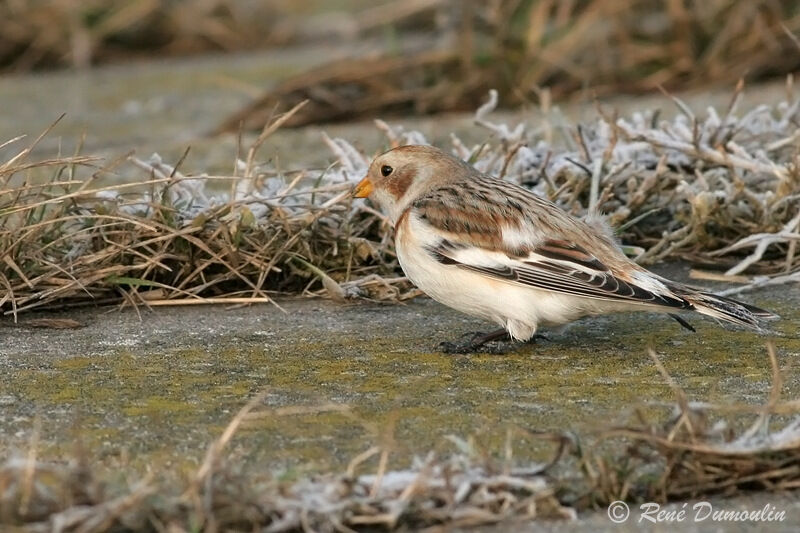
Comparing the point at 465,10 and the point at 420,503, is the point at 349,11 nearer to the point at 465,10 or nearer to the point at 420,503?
the point at 465,10

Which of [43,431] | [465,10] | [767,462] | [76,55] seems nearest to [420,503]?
[767,462]

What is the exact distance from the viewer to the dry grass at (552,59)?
6961 millimetres

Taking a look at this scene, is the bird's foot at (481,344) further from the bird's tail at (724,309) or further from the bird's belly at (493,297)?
the bird's tail at (724,309)

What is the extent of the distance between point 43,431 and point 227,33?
7.08 m

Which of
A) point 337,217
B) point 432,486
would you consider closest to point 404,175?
point 337,217

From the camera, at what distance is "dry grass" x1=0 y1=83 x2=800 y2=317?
3.98 meters

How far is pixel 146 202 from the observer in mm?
4023

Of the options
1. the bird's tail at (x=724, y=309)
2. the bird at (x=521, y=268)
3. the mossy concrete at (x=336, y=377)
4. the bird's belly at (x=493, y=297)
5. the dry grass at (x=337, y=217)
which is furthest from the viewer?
the dry grass at (x=337, y=217)

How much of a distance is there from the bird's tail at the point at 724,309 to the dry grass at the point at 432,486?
77 centimetres

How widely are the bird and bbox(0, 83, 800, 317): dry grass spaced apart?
415 millimetres

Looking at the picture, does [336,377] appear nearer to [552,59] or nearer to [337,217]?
[337,217]

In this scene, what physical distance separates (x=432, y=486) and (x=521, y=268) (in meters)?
1.37

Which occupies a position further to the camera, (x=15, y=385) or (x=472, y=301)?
(x=472, y=301)

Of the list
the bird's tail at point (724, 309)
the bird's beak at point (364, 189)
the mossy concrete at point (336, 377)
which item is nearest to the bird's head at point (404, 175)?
the bird's beak at point (364, 189)
